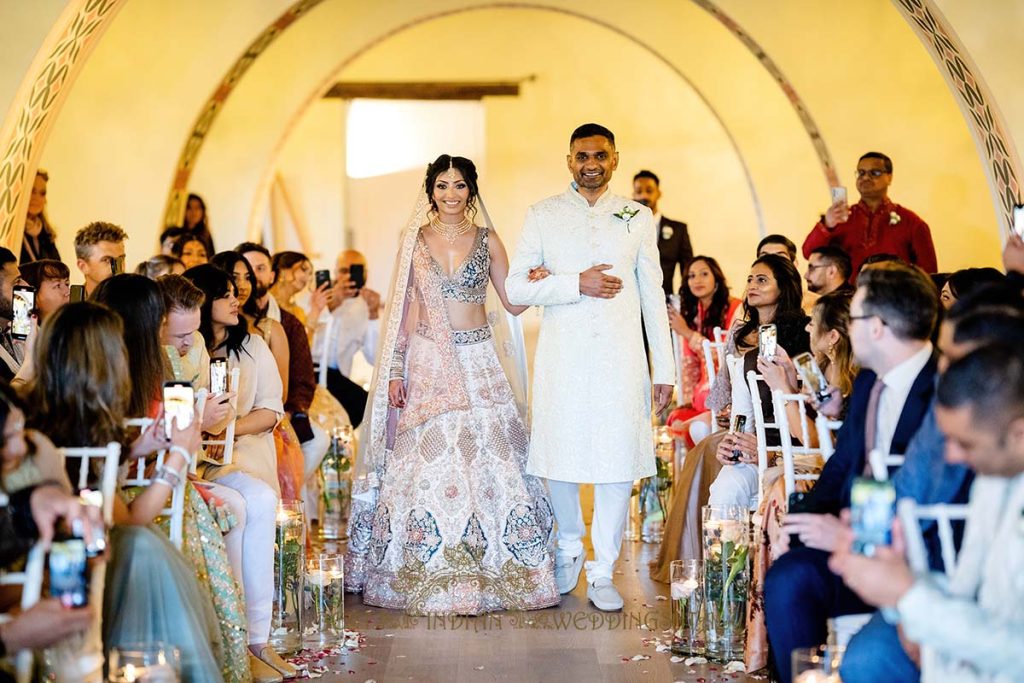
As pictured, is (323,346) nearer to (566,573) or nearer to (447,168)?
(447,168)

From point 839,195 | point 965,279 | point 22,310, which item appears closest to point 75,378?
Result: point 22,310

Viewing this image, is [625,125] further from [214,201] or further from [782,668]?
[782,668]

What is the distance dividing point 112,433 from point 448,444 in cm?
208

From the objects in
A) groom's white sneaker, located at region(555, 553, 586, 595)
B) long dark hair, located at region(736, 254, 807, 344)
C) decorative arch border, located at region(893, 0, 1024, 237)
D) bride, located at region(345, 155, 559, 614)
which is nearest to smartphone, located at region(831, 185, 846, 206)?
decorative arch border, located at region(893, 0, 1024, 237)

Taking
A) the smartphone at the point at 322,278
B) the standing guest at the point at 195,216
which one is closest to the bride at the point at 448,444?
the smartphone at the point at 322,278

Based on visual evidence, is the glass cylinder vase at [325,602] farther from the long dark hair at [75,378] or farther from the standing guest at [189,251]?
the standing guest at [189,251]

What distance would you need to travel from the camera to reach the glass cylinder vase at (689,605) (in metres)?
4.51

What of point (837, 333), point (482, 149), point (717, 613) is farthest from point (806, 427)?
point (482, 149)

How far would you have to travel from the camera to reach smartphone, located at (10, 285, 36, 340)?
4.57 metres

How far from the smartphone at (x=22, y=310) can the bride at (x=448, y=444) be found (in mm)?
1394

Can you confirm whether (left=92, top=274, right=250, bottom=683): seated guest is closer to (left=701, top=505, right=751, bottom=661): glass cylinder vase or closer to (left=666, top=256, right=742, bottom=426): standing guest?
(left=701, top=505, right=751, bottom=661): glass cylinder vase

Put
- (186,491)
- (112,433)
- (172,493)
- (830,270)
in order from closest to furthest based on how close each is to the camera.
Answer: (112,433)
(172,493)
(186,491)
(830,270)

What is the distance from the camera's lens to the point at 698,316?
739cm

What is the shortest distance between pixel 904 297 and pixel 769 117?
8124 mm
